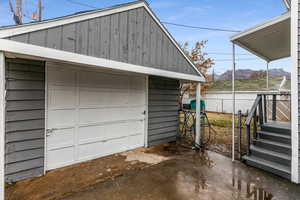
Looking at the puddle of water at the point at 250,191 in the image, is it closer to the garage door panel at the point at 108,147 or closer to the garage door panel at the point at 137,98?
the garage door panel at the point at 108,147

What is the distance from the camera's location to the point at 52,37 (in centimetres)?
223

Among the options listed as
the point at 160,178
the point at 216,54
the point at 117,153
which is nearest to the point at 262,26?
the point at 160,178

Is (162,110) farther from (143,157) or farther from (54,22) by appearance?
(54,22)

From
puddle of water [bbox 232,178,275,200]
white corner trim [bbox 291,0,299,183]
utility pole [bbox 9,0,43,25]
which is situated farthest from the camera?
utility pole [bbox 9,0,43,25]

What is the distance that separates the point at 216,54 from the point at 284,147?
21374mm

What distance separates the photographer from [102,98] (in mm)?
3648

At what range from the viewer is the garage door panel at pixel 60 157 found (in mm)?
2881

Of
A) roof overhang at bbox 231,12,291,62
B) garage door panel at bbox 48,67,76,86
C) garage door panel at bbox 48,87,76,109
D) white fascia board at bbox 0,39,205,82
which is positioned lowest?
garage door panel at bbox 48,87,76,109

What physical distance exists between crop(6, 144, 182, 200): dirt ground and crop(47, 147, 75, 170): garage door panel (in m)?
0.11

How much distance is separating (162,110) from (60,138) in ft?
9.41

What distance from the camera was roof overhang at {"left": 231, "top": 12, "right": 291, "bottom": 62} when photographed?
2.76 m

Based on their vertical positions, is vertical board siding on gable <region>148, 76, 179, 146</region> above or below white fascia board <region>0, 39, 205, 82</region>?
below

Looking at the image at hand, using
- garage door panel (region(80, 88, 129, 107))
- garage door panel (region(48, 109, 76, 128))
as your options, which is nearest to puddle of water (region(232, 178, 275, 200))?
garage door panel (region(80, 88, 129, 107))

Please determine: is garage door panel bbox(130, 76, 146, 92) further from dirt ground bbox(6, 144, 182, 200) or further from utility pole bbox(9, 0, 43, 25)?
utility pole bbox(9, 0, 43, 25)
